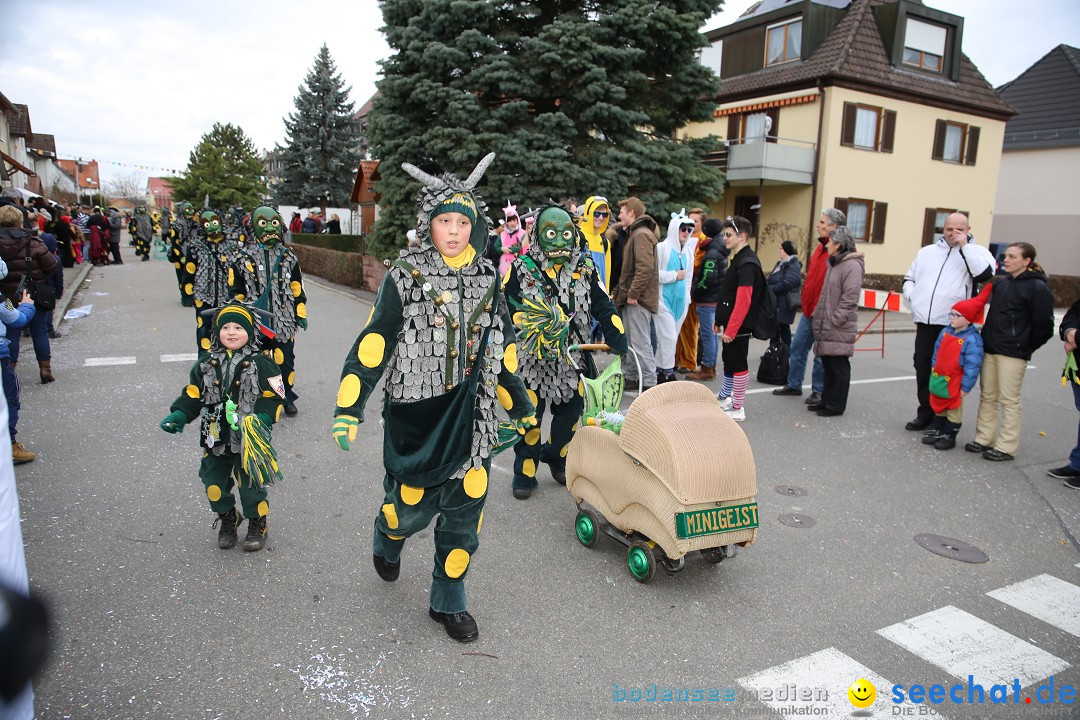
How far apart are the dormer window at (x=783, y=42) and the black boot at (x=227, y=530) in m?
23.1

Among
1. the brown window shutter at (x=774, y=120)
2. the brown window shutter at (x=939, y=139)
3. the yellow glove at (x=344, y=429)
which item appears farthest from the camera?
the brown window shutter at (x=939, y=139)

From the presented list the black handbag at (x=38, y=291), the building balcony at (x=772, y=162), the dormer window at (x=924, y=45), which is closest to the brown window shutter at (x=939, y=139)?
the dormer window at (x=924, y=45)

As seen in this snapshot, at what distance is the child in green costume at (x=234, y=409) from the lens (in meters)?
3.93

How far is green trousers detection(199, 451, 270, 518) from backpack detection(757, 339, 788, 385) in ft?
20.2

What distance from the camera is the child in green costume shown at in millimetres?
3932

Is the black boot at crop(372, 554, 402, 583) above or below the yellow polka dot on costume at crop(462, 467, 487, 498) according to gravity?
below

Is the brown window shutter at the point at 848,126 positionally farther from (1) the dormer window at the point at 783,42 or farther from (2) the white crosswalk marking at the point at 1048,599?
(2) the white crosswalk marking at the point at 1048,599

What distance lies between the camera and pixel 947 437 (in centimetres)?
668

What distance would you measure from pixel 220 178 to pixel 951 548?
38037 millimetres

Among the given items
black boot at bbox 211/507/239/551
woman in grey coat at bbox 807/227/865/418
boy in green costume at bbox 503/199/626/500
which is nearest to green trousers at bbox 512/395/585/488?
boy in green costume at bbox 503/199/626/500

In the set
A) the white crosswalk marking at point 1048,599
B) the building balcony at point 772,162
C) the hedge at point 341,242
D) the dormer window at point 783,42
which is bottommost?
the white crosswalk marking at point 1048,599

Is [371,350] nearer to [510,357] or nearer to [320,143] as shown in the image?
[510,357]

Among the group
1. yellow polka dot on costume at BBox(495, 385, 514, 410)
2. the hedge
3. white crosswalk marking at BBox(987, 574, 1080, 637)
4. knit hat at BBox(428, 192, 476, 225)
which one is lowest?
white crosswalk marking at BBox(987, 574, 1080, 637)

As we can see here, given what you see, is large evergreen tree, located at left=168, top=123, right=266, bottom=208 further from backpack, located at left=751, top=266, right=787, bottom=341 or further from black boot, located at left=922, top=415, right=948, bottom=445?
black boot, located at left=922, top=415, right=948, bottom=445
